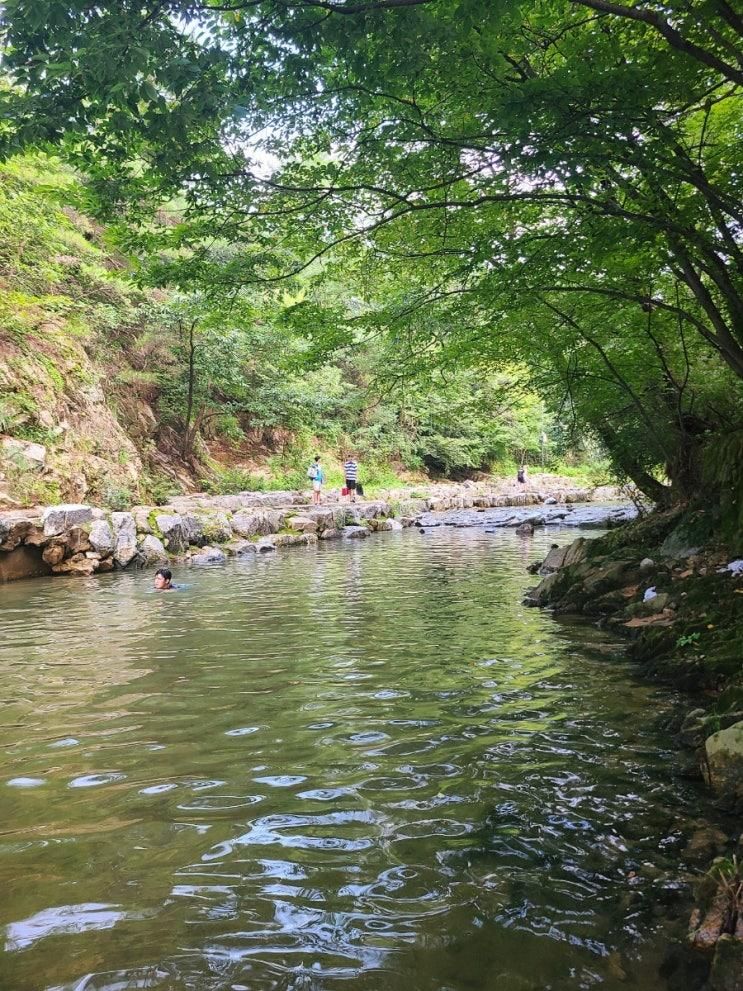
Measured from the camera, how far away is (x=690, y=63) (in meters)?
4.29

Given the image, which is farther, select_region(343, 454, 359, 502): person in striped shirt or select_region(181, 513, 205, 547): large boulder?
select_region(343, 454, 359, 502): person in striped shirt

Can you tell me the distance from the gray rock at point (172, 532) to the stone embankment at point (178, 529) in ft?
0.08

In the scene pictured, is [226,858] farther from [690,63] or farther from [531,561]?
[531,561]

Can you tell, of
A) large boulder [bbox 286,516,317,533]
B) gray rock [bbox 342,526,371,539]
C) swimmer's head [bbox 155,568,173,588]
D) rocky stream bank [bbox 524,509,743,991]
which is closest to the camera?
rocky stream bank [bbox 524,509,743,991]

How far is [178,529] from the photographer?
16672mm

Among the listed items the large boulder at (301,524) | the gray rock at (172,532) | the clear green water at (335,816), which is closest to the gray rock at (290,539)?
the large boulder at (301,524)

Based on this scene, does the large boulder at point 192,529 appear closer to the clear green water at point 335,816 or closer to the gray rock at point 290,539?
the gray rock at point 290,539

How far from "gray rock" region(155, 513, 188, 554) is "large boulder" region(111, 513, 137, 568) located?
29.9 inches

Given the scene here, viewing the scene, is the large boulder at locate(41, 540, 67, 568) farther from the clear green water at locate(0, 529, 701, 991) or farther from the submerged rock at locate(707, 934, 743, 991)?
the submerged rock at locate(707, 934, 743, 991)

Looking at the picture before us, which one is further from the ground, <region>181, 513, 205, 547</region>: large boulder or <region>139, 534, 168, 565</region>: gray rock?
<region>181, 513, 205, 547</region>: large boulder

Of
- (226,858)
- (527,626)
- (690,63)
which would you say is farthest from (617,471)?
(226,858)

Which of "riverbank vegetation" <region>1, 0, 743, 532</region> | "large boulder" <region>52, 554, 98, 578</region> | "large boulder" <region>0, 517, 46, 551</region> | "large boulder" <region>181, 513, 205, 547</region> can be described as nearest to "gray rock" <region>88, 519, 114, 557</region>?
"large boulder" <region>52, 554, 98, 578</region>

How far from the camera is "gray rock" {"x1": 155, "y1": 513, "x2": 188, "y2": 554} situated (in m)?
16.3

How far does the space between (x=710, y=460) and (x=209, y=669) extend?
658cm
